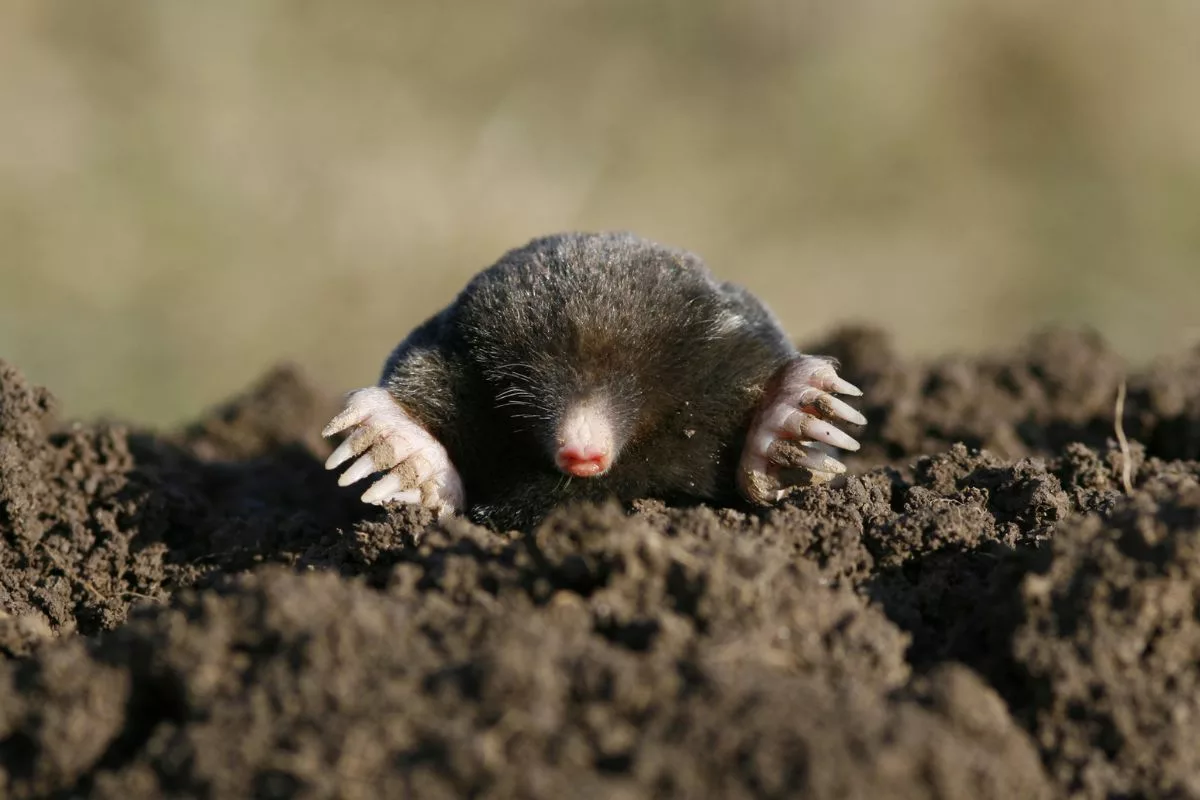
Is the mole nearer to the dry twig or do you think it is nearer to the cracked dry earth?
the cracked dry earth

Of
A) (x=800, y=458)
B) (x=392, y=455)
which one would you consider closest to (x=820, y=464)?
(x=800, y=458)

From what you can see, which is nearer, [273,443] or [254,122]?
[273,443]

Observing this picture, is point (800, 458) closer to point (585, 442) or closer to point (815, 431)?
point (815, 431)

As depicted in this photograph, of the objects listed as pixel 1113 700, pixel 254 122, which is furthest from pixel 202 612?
pixel 254 122

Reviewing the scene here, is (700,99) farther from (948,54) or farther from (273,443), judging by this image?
(273,443)

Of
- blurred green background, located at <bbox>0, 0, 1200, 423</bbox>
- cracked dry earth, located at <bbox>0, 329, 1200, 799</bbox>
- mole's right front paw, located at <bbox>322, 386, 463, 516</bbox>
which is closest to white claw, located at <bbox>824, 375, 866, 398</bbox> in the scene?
cracked dry earth, located at <bbox>0, 329, 1200, 799</bbox>
